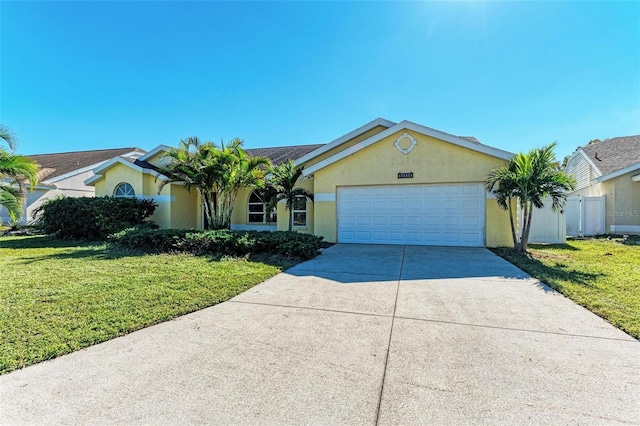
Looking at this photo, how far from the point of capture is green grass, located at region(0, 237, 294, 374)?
11.8 ft

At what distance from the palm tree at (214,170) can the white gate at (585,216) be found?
51.1 ft

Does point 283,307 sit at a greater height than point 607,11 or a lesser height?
lesser

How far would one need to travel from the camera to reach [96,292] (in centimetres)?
537

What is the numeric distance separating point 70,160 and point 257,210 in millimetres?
20477

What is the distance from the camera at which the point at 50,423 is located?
2227 millimetres

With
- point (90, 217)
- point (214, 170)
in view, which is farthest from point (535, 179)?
point (90, 217)

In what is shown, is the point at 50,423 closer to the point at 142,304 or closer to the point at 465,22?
the point at 142,304

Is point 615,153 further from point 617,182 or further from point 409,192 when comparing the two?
point 409,192

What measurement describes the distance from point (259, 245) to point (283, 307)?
4584mm

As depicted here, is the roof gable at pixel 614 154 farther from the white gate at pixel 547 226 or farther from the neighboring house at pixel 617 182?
the white gate at pixel 547 226

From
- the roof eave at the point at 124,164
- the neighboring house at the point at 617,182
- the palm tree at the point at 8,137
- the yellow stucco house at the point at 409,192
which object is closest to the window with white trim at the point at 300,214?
the yellow stucco house at the point at 409,192

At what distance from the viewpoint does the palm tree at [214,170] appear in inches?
474

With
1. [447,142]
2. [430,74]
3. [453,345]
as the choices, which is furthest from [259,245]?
[430,74]

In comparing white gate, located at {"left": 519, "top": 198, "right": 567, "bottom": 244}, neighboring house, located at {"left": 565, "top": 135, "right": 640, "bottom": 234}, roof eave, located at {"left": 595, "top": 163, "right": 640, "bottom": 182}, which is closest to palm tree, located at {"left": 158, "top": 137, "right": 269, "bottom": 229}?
white gate, located at {"left": 519, "top": 198, "right": 567, "bottom": 244}
